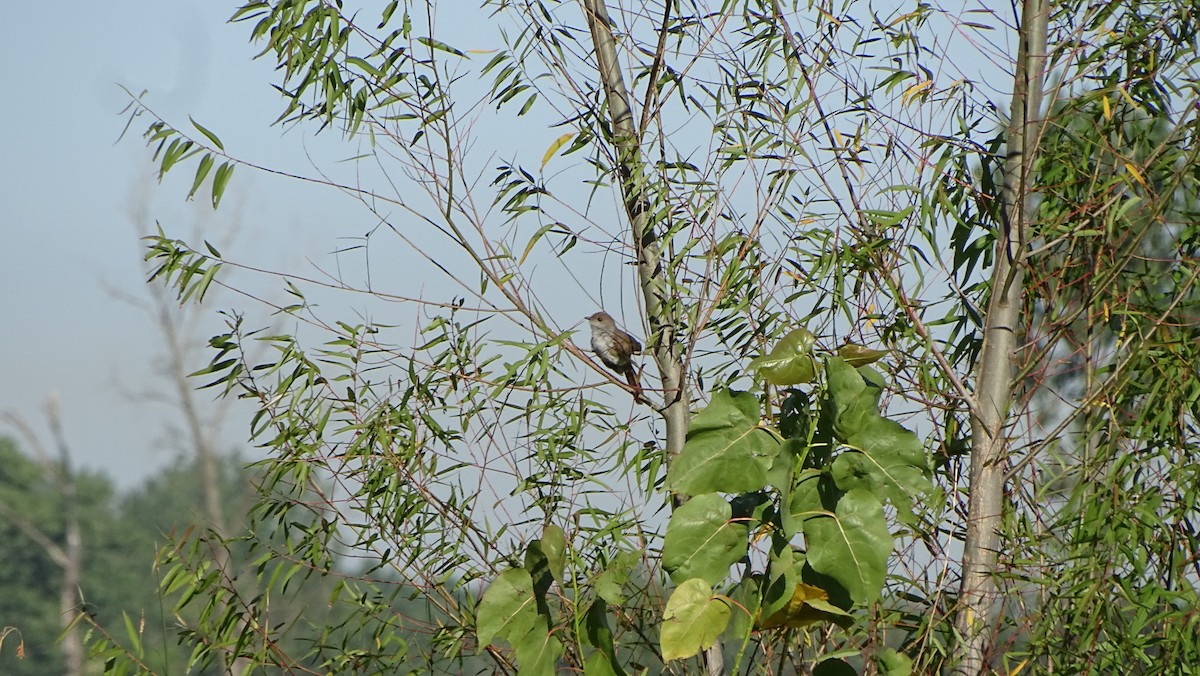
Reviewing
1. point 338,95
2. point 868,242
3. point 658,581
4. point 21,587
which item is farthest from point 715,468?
point 21,587

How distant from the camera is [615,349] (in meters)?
3.47

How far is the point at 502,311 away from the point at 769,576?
1186 millimetres

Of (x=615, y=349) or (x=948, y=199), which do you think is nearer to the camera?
(x=948, y=199)

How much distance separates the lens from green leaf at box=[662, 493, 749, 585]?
2.16 meters

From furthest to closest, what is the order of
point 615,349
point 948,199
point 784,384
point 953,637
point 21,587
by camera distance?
point 21,587 < point 615,349 < point 948,199 < point 953,637 < point 784,384

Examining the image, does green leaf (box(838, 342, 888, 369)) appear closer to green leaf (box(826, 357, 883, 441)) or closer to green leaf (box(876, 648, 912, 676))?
green leaf (box(826, 357, 883, 441))

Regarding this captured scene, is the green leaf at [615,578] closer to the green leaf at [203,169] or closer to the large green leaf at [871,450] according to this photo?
the large green leaf at [871,450]

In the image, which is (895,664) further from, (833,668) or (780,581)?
(780,581)

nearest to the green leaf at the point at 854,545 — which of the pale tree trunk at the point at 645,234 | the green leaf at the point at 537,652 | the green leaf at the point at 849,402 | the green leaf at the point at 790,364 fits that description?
the green leaf at the point at 849,402

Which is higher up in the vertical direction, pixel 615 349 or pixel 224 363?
pixel 615 349

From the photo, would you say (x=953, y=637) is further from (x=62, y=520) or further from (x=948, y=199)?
(x=62, y=520)

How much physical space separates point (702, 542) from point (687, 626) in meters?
0.16

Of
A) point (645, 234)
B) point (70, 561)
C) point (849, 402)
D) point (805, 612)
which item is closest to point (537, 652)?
point (805, 612)

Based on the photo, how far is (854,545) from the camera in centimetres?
210
